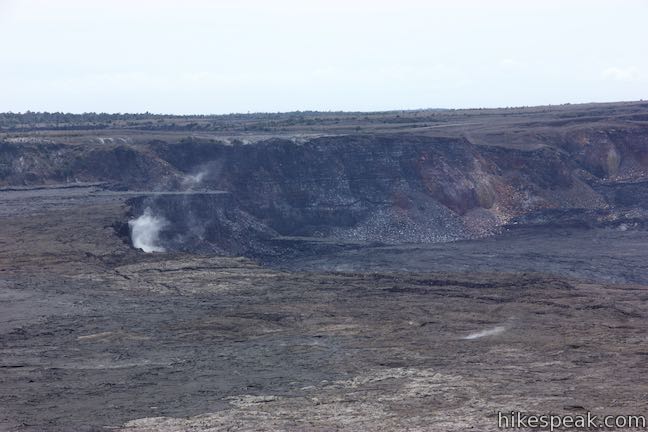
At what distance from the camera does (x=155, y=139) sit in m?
50.1

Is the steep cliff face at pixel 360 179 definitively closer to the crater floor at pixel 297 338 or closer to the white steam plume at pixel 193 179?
the white steam plume at pixel 193 179

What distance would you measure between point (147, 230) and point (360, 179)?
14.2 metres

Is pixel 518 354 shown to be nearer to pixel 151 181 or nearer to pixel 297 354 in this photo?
pixel 297 354

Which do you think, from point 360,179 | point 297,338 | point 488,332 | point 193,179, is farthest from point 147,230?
point 488,332

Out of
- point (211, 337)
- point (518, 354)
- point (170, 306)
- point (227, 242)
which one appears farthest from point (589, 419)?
point (227, 242)

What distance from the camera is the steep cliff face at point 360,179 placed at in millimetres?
42812

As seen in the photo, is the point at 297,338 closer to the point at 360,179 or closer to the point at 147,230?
the point at 147,230

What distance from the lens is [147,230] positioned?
3656 centimetres

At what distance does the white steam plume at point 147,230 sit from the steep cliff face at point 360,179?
2.91 m

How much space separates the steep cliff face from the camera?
42.8m

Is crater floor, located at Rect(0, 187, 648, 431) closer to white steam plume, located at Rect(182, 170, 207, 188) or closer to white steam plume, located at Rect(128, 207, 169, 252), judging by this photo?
white steam plume, located at Rect(128, 207, 169, 252)

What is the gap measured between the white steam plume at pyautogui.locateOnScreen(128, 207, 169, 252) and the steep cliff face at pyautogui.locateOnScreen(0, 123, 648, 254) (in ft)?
9.56

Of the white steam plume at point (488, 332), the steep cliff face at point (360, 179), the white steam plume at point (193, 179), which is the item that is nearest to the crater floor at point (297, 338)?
the white steam plume at point (488, 332)

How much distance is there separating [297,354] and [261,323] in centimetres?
326
